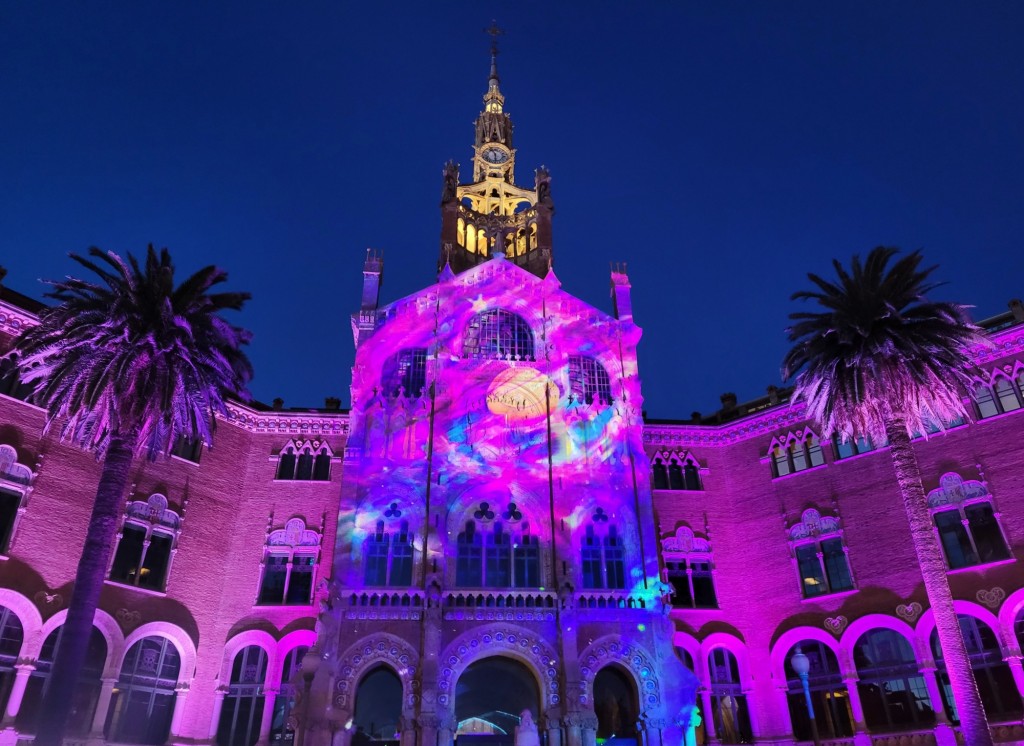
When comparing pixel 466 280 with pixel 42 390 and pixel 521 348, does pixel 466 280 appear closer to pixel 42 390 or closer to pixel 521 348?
pixel 521 348

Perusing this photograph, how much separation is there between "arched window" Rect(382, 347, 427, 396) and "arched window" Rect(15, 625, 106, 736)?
49.0ft

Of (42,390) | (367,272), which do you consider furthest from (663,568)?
(42,390)

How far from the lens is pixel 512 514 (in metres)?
32.6

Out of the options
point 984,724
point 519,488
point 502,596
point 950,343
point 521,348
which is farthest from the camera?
point 521,348

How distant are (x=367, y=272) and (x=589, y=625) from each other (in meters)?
19.7

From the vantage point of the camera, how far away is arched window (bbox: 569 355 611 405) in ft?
117

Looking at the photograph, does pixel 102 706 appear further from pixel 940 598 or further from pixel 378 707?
pixel 940 598

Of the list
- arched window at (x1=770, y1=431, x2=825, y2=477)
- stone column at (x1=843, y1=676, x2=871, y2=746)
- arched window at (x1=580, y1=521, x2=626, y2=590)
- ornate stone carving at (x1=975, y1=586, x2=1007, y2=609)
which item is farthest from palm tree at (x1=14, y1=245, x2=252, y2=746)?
ornate stone carving at (x1=975, y1=586, x2=1007, y2=609)

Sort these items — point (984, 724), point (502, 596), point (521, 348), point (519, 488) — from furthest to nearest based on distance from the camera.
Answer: point (521, 348) < point (519, 488) < point (502, 596) < point (984, 724)

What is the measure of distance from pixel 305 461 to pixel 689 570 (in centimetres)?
1853

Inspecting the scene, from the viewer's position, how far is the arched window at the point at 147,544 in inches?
1192

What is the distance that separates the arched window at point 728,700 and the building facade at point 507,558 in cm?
9

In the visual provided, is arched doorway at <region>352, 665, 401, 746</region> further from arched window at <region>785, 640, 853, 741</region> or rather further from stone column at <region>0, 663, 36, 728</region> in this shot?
arched window at <region>785, 640, 853, 741</region>

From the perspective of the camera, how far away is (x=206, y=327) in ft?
84.6
